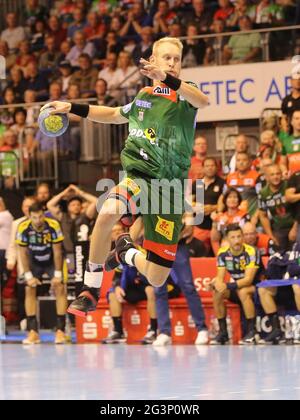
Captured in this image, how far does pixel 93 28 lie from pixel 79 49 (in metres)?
0.62

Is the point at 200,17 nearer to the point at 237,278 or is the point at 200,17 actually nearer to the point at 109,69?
the point at 109,69

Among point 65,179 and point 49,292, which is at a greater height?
point 65,179

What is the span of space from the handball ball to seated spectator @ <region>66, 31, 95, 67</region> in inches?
494

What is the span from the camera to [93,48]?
22.1m

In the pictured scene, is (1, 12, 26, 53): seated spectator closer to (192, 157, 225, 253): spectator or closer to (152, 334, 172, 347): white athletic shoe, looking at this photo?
(192, 157, 225, 253): spectator

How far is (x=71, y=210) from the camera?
17672 mm

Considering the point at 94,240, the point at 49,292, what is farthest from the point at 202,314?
the point at 94,240

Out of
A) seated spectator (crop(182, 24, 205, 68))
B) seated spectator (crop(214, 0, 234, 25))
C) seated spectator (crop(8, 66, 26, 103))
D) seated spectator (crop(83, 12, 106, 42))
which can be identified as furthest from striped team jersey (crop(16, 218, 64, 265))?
seated spectator (crop(83, 12, 106, 42))

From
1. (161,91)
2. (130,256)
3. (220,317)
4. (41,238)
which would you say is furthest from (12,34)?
(130,256)

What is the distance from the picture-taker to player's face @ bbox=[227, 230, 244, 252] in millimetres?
15352
